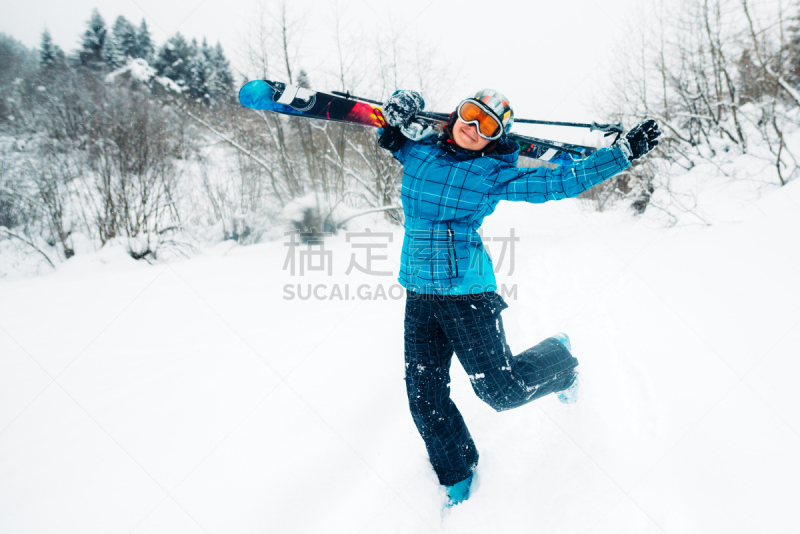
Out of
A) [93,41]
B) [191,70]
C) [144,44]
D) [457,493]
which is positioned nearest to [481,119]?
[457,493]

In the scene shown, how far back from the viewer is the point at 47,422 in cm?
183

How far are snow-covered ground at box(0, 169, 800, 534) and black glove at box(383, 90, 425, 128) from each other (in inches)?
63.5

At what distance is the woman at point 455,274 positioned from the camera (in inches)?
55.7

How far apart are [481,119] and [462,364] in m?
1.06

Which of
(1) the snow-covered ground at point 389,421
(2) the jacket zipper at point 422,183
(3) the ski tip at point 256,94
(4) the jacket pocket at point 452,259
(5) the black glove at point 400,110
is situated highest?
(3) the ski tip at point 256,94

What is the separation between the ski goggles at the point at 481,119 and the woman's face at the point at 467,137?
14 mm

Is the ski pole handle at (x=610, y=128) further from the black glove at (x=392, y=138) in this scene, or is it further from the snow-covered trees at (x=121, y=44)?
the snow-covered trees at (x=121, y=44)

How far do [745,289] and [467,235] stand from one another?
7.45 ft

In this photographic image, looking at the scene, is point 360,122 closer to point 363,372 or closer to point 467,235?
point 467,235

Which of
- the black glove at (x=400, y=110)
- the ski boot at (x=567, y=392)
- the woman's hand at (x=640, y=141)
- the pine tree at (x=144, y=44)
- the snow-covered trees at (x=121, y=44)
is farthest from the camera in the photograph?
the pine tree at (x=144, y=44)

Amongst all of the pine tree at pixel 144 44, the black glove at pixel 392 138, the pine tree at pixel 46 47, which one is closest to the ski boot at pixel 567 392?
the black glove at pixel 392 138

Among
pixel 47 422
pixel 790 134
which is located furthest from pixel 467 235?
pixel 790 134

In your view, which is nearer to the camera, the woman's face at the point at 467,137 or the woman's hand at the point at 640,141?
the woman's hand at the point at 640,141

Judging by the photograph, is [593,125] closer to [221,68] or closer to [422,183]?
[422,183]
